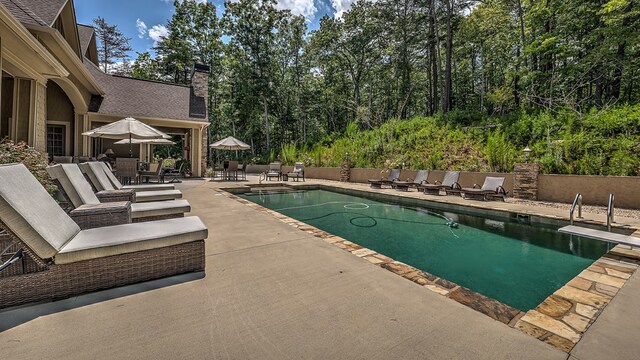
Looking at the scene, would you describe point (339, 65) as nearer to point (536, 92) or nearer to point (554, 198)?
point (536, 92)

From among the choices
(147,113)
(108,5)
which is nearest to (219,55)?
(108,5)

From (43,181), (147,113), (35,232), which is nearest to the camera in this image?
(35,232)

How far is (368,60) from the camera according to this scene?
22.9 m

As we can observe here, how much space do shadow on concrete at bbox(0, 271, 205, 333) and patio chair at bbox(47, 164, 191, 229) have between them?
40.1 inches

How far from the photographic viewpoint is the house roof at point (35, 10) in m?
6.58

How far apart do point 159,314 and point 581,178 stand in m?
9.11

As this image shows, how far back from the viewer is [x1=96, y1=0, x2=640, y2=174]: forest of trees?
1370cm

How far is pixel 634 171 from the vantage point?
252 inches

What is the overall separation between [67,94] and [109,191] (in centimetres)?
981

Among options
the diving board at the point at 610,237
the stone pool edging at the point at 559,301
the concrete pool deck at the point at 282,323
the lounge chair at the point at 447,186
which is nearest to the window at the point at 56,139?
the concrete pool deck at the point at 282,323

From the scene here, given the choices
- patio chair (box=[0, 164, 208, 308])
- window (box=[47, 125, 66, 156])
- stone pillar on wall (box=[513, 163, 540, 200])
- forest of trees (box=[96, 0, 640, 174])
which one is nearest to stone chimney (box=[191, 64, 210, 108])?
window (box=[47, 125, 66, 156])

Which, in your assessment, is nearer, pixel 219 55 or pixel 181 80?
pixel 219 55

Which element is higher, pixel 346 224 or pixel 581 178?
pixel 581 178

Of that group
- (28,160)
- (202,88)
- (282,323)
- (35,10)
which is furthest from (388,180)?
(35,10)
